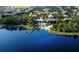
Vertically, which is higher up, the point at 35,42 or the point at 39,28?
the point at 39,28
